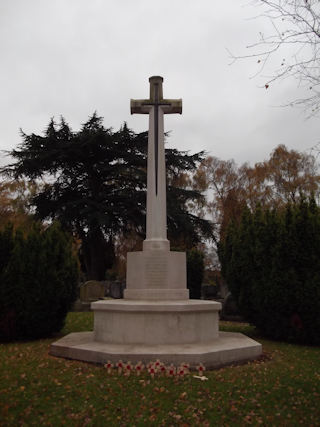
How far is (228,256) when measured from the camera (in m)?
10.9

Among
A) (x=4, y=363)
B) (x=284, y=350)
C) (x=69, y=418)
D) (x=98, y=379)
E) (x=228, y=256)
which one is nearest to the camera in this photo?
(x=69, y=418)

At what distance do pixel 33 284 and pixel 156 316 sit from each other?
3428 mm

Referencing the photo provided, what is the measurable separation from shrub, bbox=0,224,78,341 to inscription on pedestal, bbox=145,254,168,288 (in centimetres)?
218

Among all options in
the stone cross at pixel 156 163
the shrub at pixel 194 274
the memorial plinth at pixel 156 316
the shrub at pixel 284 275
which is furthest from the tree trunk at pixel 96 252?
the shrub at pixel 284 275

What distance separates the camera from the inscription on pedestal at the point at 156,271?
27.1 ft

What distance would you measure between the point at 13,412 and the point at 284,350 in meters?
5.77

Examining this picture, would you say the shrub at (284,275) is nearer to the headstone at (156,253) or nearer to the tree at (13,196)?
the headstone at (156,253)

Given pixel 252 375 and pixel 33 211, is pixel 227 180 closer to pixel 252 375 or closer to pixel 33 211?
pixel 33 211

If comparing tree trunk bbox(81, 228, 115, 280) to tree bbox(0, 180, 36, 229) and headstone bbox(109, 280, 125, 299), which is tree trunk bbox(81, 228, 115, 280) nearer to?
headstone bbox(109, 280, 125, 299)

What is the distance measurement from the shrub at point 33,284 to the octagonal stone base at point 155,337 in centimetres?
164

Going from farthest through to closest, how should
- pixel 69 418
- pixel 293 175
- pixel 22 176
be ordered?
pixel 293 175 → pixel 22 176 → pixel 69 418

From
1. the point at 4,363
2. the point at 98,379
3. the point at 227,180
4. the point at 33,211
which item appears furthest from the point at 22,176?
the point at 98,379

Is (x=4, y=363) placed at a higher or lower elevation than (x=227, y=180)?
lower

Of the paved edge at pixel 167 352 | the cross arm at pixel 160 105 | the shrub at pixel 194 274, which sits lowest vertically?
the paved edge at pixel 167 352
